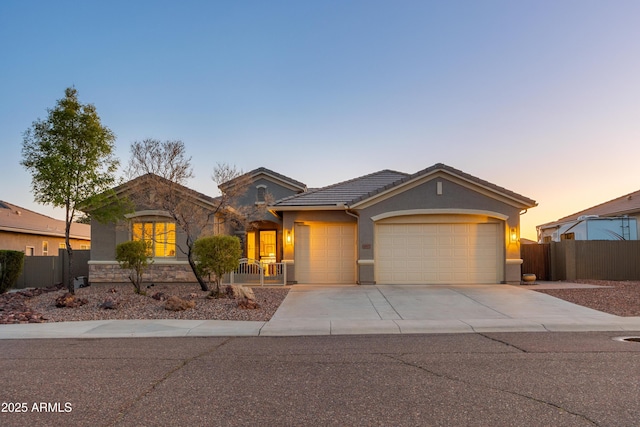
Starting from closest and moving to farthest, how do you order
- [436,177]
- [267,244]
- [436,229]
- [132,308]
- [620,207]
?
[132,308] → [436,177] → [436,229] → [620,207] → [267,244]

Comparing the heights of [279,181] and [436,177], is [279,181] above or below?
above

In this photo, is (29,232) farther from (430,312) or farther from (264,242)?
(430,312)

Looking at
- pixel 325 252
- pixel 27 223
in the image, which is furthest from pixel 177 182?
pixel 27 223

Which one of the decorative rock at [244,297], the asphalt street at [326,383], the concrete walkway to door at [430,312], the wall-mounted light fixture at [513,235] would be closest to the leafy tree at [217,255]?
the decorative rock at [244,297]

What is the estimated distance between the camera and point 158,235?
17.4 metres

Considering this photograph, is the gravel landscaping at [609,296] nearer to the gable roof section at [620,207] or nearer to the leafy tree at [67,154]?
the gable roof section at [620,207]

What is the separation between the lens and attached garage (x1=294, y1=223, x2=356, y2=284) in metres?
17.8

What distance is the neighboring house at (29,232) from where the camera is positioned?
74.7 feet

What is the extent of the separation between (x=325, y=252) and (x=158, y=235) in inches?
267

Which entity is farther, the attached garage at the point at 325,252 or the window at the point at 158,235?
the attached garage at the point at 325,252

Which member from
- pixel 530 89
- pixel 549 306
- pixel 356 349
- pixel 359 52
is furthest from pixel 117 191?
pixel 530 89

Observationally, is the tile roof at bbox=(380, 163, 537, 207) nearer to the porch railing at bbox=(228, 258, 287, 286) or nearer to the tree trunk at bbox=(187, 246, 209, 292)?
the porch railing at bbox=(228, 258, 287, 286)

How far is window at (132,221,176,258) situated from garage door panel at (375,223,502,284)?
27.1 feet

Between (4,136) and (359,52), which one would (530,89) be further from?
(4,136)
